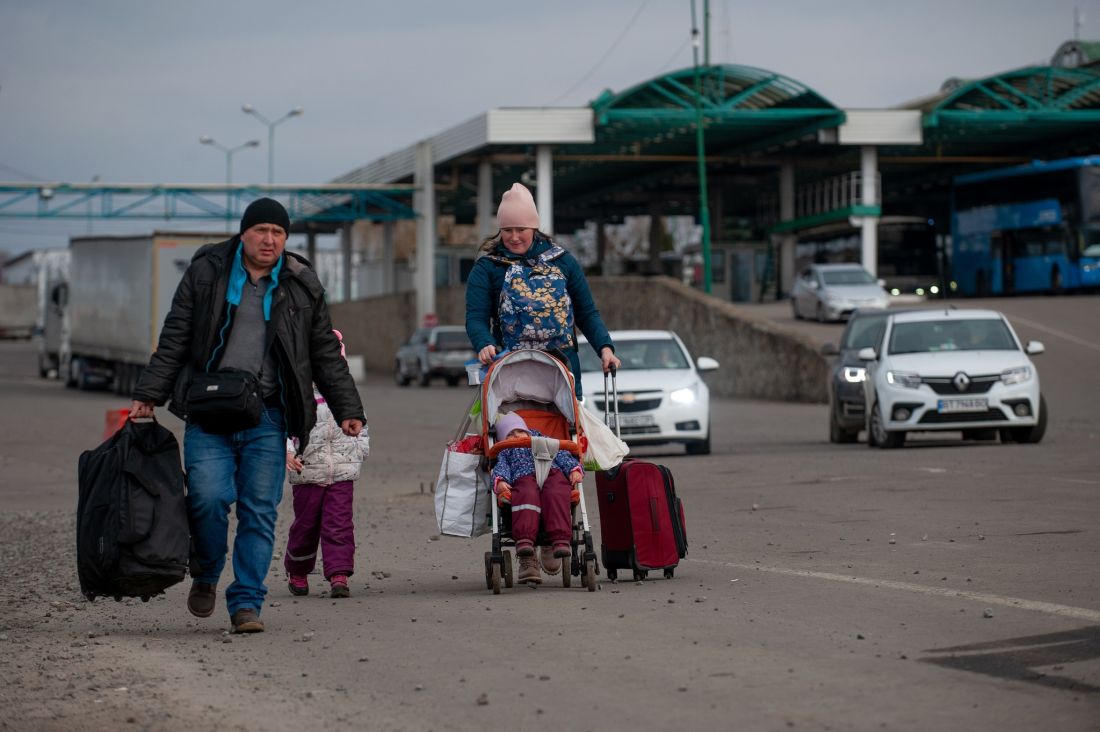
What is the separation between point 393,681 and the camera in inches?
253

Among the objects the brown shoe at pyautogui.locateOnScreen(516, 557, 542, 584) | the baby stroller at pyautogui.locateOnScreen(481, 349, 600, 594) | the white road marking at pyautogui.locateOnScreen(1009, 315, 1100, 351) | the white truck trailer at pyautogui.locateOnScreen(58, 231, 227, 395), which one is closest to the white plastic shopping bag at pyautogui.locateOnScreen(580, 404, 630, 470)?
the baby stroller at pyautogui.locateOnScreen(481, 349, 600, 594)

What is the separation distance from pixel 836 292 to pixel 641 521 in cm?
4151

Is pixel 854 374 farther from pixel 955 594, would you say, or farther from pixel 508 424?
pixel 955 594

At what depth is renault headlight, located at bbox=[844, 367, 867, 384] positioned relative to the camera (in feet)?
74.1

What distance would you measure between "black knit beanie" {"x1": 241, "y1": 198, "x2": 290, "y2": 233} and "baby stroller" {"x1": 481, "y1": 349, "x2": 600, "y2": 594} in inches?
62.9

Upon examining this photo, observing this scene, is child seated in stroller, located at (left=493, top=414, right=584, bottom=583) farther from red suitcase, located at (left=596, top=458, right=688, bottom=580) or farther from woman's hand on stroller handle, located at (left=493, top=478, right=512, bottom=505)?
red suitcase, located at (left=596, top=458, right=688, bottom=580)

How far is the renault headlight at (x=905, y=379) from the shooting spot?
20547mm

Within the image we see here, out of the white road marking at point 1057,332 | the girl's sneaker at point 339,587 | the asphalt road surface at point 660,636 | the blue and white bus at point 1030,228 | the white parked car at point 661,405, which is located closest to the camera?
the asphalt road surface at point 660,636

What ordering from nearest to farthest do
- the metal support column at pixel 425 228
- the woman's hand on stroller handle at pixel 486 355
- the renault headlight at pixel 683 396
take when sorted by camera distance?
the woman's hand on stroller handle at pixel 486 355, the renault headlight at pixel 683 396, the metal support column at pixel 425 228

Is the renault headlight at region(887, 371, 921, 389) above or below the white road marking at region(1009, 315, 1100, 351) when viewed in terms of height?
below

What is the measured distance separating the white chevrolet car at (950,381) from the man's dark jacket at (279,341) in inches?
529

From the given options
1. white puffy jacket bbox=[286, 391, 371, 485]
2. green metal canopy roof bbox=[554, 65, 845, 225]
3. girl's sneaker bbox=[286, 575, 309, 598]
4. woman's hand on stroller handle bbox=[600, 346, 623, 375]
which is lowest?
girl's sneaker bbox=[286, 575, 309, 598]

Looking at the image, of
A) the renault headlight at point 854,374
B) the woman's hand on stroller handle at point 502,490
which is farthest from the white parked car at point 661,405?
the woman's hand on stroller handle at point 502,490

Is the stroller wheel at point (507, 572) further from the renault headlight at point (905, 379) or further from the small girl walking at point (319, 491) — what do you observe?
the renault headlight at point (905, 379)
